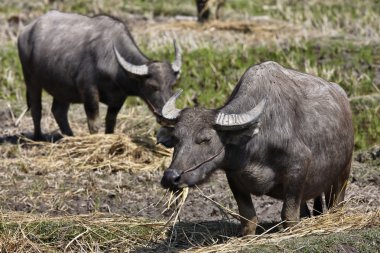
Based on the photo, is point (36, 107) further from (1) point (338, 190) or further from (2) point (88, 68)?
(1) point (338, 190)

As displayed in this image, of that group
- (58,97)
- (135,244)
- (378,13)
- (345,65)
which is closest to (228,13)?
(378,13)

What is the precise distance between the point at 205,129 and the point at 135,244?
1285 millimetres

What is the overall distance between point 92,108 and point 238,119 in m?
4.92

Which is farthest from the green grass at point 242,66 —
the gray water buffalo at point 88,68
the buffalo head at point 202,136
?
the buffalo head at point 202,136

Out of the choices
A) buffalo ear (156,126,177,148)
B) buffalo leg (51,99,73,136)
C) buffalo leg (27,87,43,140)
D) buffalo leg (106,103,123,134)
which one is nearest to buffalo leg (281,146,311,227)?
buffalo ear (156,126,177,148)

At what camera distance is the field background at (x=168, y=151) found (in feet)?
24.4

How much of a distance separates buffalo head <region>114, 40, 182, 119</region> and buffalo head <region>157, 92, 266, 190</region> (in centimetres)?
402

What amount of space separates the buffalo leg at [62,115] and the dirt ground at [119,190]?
1.07 metres

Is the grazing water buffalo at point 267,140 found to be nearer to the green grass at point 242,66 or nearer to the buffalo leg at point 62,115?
the buffalo leg at point 62,115

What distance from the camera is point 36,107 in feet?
40.5

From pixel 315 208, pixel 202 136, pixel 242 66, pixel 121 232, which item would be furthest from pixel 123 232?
pixel 242 66

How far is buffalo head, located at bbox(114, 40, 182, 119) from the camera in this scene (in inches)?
431

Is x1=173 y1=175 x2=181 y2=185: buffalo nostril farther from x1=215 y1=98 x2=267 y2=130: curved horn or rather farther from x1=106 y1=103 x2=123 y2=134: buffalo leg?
x1=106 y1=103 x2=123 y2=134: buffalo leg

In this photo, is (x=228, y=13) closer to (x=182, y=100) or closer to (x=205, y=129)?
(x=182, y=100)
